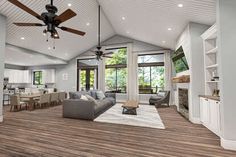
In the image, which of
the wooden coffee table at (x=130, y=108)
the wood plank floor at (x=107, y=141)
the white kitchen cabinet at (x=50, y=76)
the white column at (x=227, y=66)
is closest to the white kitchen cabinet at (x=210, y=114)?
the wood plank floor at (x=107, y=141)

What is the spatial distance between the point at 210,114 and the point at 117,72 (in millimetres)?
6433

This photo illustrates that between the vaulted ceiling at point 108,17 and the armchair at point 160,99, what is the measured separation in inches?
110

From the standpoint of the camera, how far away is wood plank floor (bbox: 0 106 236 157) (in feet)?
7.95

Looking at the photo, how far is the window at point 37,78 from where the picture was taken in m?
11.2

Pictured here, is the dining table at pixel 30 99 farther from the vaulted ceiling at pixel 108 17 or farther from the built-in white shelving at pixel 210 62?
the built-in white shelving at pixel 210 62

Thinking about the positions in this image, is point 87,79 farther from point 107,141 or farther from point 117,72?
point 107,141

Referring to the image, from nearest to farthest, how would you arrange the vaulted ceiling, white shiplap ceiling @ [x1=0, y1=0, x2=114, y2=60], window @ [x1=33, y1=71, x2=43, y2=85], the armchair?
1. the vaulted ceiling
2. white shiplap ceiling @ [x1=0, y1=0, x2=114, y2=60]
3. the armchair
4. window @ [x1=33, y1=71, x2=43, y2=85]

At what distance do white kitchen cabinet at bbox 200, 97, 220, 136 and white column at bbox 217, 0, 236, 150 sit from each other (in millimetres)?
443

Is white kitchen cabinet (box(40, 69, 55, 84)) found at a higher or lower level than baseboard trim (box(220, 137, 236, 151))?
higher

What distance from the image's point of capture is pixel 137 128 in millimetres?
3785

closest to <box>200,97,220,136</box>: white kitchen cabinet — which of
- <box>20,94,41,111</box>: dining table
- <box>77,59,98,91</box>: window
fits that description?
<box>77,59,98,91</box>: window

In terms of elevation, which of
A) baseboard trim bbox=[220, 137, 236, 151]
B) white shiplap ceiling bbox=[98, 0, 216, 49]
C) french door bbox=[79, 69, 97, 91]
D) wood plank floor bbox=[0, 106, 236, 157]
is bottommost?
wood plank floor bbox=[0, 106, 236, 157]

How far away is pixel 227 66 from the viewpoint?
271 cm

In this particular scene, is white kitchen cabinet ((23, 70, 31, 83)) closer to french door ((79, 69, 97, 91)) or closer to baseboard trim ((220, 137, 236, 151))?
french door ((79, 69, 97, 91))
